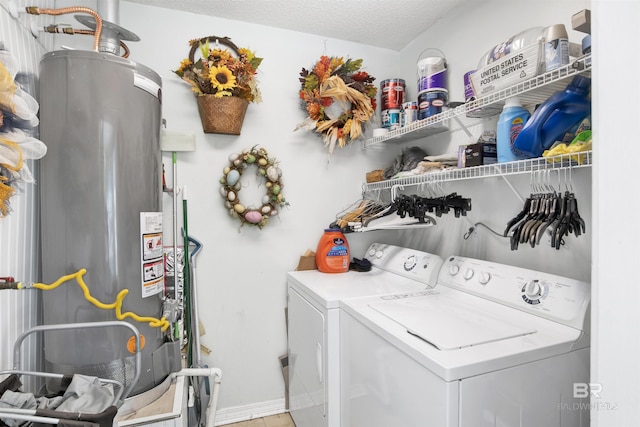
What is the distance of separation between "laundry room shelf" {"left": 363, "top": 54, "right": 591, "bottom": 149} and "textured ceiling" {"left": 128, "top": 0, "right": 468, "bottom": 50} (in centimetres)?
76

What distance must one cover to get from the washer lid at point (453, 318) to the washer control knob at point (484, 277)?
8 cm

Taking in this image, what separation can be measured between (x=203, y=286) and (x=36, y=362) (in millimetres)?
888

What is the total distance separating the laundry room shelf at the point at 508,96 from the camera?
1.06 m

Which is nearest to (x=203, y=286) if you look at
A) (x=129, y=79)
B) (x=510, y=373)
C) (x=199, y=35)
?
(x=129, y=79)

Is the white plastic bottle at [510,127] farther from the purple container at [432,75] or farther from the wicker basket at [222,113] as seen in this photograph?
the wicker basket at [222,113]

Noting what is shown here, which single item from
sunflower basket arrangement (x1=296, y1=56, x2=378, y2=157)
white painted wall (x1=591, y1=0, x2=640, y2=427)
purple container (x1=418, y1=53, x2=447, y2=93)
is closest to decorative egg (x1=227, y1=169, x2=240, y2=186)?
sunflower basket arrangement (x1=296, y1=56, x2=378, y2=157)

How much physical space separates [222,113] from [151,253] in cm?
102

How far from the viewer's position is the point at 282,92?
7.45ft

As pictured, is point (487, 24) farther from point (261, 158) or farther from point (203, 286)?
point (203, 286)

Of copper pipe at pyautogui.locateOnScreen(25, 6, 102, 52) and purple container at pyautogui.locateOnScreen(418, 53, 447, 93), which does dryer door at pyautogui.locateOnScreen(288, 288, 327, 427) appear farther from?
copper pipe at pyautogui.locateOnScreen(25, 6, 102, 52)

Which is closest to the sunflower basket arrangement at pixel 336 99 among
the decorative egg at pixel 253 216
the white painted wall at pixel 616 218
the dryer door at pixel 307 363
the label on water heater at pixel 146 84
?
the decorative egg at pixel 253 216

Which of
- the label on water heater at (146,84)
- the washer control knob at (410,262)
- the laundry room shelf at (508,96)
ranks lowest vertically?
the washer control knob at (410,262)

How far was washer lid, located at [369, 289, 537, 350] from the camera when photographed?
1074 mm

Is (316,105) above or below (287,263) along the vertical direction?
above
